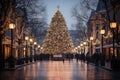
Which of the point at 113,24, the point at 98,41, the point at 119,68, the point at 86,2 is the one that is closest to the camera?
the point at 119,68

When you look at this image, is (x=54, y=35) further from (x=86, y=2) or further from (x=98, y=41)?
(x=86, y=2)

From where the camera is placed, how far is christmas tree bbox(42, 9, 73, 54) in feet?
392

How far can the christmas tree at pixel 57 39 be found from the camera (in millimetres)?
119562

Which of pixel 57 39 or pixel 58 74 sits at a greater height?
pixel 57 39

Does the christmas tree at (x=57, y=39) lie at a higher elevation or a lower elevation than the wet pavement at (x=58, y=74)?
higher

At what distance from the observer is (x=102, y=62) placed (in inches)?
2083

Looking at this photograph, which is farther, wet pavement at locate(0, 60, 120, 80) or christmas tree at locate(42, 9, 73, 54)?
christmas tree at locate(42, 9, 73, 54)

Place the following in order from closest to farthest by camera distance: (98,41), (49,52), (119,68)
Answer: (119,68) → (98,41) → (49,52)

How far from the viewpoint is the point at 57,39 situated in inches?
4751

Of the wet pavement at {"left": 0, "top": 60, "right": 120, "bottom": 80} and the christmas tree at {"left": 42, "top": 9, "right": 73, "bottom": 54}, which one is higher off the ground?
the christmas tree at {"left": 42, "top": 9, "right": 73, "bottom": 54}

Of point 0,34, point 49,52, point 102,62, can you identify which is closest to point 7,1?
point 0,34

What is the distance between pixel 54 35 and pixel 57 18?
5.63 m

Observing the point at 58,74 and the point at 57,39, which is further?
the point at 57,39

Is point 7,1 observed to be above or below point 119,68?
above
